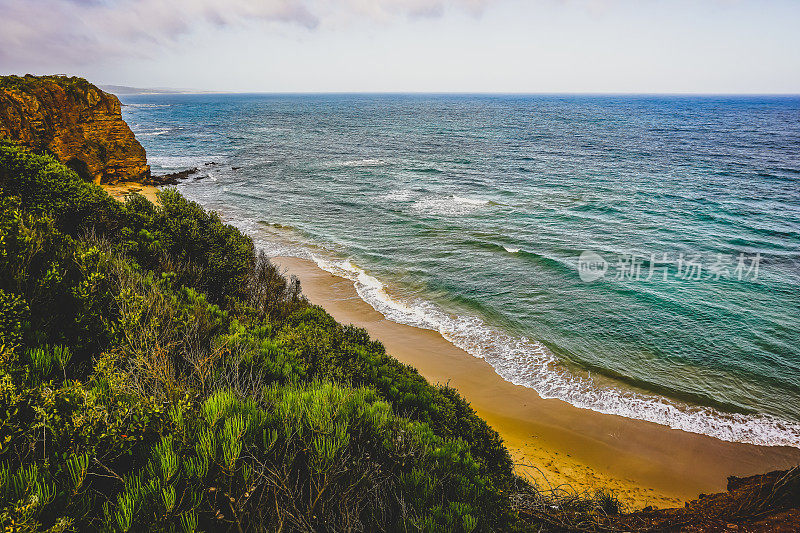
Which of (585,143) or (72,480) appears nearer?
(72,480)

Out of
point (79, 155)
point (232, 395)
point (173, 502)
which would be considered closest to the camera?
point (173, 502)

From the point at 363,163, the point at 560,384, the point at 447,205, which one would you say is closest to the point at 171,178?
the point at 363,163

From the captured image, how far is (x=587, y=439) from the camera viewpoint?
10703 mm

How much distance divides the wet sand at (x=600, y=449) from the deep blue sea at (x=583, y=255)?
540 millimetres

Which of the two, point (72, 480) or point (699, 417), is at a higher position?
point (72, 480)

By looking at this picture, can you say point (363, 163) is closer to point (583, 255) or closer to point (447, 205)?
point (447, 205)

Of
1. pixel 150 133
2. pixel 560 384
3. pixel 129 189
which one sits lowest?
pixel 560 384

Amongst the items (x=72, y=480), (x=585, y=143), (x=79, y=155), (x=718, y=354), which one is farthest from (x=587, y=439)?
(x=585, y=143)

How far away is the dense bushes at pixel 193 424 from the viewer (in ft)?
11.6

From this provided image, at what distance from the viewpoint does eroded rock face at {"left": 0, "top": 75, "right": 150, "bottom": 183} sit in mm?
23547

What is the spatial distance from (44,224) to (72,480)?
6841 millimetres

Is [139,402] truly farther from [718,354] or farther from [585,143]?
[585,143]

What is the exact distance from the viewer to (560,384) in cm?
1279

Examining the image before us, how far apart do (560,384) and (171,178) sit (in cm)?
4040
